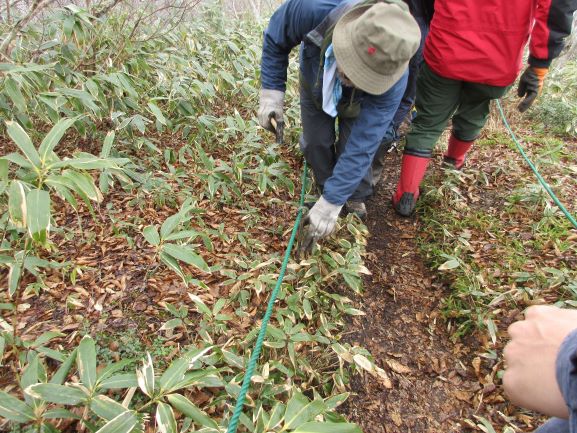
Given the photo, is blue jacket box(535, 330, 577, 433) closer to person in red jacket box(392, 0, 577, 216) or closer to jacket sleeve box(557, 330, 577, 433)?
jacket sleeve box(557, 330, 577, 433)

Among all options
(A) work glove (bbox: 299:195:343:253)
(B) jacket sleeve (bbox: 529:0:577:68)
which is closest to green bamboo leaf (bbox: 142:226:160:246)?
(A) work glove (bbox: 299:195:343:253)

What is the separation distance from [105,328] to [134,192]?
116 cm

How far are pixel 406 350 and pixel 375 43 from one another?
1759 mm

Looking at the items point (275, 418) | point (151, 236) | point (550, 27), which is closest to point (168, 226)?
point (151, 236)

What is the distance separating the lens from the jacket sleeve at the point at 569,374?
0.61 m

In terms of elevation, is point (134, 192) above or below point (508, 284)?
above

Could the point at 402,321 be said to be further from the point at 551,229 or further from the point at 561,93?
the point at 561,93

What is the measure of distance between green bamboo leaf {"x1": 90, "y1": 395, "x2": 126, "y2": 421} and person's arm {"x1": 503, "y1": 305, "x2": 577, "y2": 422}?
1.22 meters

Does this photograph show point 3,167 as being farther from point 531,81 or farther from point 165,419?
point 531,81

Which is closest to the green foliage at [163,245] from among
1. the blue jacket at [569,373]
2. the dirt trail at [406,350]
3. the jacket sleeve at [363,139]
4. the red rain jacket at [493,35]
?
the dirt trail at [406,350]

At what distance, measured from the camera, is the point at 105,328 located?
76.5 inches

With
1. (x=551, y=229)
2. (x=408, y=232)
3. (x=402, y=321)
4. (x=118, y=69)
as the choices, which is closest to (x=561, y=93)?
(x=551, y=229)

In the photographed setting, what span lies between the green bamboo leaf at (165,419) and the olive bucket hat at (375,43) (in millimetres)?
1610

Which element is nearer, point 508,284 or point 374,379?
point 374,379
